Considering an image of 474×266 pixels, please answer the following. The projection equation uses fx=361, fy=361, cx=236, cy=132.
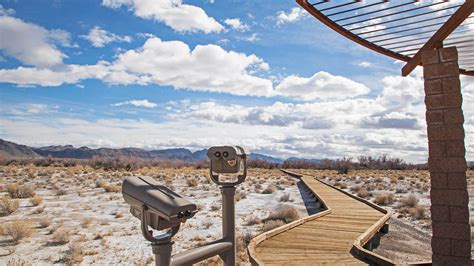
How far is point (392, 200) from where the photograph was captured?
12.6m

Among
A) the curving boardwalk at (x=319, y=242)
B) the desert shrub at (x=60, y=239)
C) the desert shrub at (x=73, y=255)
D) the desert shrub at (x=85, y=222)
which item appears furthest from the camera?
the desert shrub at (x=85, y=222)

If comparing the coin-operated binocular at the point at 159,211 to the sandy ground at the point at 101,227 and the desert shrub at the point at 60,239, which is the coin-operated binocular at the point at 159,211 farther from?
the desert shrub at the point at 60,239

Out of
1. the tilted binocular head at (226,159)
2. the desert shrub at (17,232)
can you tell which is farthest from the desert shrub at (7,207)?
the tilted binocular head at (226,159)

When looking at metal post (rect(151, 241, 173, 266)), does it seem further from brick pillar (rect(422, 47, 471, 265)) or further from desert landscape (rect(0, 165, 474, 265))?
desert landscape (rect(0, 165, 474, 265))

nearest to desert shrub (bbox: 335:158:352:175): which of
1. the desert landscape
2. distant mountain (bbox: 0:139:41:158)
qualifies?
the desert landscape

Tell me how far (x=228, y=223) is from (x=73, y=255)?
434 centimetres

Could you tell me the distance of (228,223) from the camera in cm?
226

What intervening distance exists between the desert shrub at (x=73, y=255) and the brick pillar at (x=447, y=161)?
481 cm

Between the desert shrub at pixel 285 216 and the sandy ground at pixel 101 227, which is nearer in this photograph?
the sandy ground at pixel 101 227

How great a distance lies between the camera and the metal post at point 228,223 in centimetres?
218

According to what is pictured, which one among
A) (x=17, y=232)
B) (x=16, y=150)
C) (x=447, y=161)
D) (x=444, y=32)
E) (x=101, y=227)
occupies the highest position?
(x=16, y=150)

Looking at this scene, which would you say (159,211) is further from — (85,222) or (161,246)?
(85,222)

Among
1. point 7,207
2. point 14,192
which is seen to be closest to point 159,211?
point 7,207

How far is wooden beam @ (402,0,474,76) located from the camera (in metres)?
3.18
